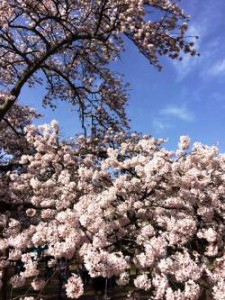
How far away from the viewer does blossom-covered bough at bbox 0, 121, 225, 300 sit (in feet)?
15.6

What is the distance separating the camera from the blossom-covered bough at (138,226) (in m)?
4.75

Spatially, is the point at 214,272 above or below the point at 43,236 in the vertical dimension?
below

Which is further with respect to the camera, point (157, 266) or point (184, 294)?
point (157, 266)

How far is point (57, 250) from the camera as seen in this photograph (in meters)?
4.99

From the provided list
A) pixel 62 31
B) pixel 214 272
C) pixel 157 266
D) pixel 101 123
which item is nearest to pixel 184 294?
pixel 157 266

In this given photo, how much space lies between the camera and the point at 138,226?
6.93 metres

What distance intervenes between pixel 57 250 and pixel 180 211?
8.69 ft

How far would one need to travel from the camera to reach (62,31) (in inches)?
574

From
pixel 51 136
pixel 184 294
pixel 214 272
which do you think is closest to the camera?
pixel 184 294

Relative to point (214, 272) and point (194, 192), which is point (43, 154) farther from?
point (214, 272)

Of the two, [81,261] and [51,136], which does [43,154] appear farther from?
[81,261]

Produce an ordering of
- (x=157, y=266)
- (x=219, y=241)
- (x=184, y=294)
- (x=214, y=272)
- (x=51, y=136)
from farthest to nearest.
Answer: (x=51, y=136)
(x=219, y=241)
(x=214, y=272)
(x=157, y=266)
(x=184, y=294)

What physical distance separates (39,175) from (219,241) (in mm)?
5921

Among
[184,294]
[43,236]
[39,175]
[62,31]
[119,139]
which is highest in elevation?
[62,31]
